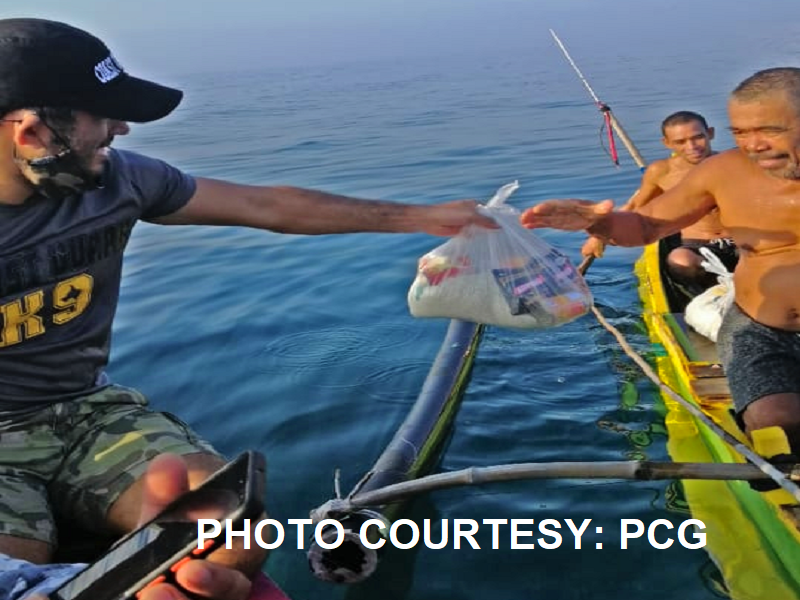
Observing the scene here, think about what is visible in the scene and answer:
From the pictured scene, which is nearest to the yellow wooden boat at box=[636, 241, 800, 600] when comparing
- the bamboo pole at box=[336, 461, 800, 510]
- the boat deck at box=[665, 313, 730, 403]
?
the boat deck at box=[665, 313, 730, 403]

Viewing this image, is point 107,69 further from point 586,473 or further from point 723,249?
point 723,249

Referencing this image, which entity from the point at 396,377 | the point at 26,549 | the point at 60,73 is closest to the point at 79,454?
the point at 26,549

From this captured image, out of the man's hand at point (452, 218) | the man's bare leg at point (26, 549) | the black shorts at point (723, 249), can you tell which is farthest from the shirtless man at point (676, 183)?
the man's bare leg at point (26, 549)

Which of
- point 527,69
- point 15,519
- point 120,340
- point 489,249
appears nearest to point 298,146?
point 120,340

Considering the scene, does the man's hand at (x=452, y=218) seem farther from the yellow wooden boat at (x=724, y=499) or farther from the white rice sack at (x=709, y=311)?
the white rice sack at (x=709, y=311)

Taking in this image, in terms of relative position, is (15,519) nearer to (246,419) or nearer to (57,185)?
(57,185)

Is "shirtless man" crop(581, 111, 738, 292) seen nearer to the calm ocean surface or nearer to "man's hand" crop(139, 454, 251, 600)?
the calm ocean surface
